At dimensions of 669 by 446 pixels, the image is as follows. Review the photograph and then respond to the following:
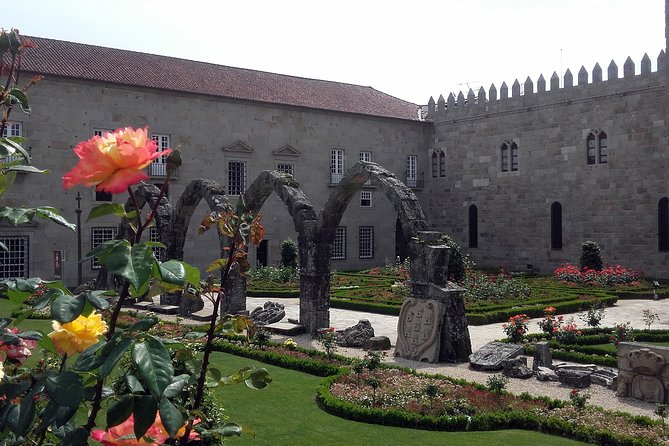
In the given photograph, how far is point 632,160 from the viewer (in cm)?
2830

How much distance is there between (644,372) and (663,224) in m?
19.4

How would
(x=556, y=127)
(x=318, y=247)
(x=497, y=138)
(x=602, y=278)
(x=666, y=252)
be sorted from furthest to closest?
(x=497, y=138), (x=556, y=127), (x=666, y=252), (x=602, y=278), (x=318, y=247)

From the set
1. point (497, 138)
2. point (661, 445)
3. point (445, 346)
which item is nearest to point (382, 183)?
point (445, 346)

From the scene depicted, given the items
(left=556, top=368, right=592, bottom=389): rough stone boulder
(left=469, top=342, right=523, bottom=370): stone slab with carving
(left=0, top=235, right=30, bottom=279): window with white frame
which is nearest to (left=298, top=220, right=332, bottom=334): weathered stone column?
(left=469, top=342, right=523, bottom=370): stone slab with carving

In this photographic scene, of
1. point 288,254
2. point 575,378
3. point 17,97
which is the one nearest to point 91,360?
point 17,97

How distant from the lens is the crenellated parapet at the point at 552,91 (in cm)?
2795

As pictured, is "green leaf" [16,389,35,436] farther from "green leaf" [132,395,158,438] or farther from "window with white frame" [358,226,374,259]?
"window with white frame" [358,226,374,259]

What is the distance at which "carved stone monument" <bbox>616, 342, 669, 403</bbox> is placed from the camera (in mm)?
10023

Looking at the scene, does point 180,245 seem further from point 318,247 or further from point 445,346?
point 445,346

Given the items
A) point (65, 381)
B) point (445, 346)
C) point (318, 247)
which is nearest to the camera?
point (65, 381)

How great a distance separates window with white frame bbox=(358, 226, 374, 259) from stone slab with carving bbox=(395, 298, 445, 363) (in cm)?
2188

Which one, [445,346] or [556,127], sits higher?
[556,127]

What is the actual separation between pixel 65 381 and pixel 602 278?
25630 millimetres

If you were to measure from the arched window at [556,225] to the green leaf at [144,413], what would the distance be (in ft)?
102
